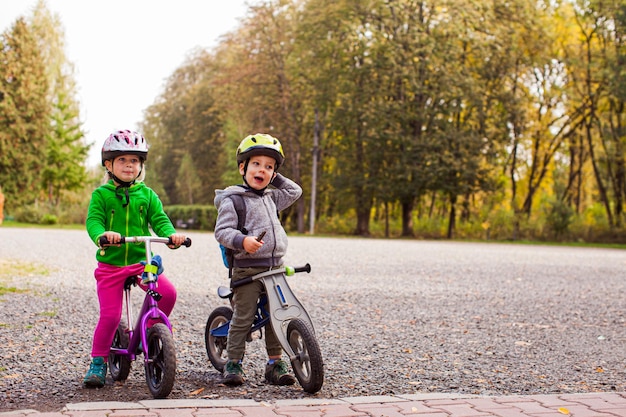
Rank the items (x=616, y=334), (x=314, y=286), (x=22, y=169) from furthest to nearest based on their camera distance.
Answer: (x=22, y=169) < (x=314, y=286) < (x=616, y=334)

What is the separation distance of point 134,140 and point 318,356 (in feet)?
5.58

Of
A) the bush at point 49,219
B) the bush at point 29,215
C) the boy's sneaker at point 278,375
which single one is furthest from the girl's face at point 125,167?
the bush at point 29,215

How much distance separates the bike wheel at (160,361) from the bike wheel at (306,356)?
750 mm

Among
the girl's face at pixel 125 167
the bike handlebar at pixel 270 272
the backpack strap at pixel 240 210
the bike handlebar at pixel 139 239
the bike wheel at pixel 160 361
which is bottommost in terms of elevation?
the bike wheel at pixel 160 361

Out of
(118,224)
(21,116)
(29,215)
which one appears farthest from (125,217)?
(21,116)

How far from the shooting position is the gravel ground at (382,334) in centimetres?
489

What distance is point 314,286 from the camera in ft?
37.5

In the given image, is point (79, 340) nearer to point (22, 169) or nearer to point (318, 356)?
point (318, 356)

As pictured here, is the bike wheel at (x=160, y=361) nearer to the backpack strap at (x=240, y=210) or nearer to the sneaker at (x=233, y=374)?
the sneaker at (x=233, y=374)

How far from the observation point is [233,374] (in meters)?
4.81

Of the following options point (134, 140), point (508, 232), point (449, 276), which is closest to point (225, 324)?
point (134, 140)

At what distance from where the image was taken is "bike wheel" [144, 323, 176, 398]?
4.28 meters

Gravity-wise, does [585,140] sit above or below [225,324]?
above

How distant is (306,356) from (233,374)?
521mm
